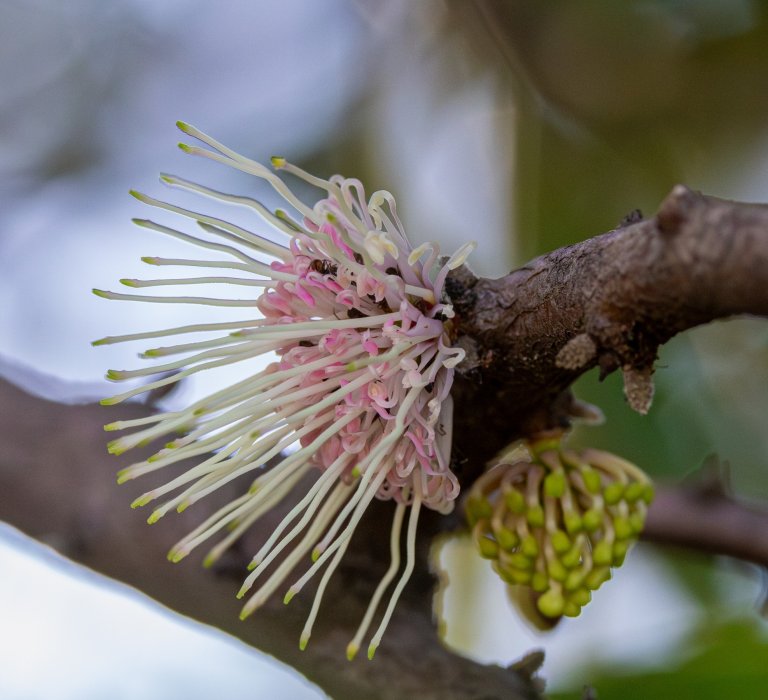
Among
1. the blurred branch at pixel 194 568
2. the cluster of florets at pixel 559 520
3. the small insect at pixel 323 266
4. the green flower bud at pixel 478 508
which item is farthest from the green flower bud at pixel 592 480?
the small insect at pixel 323 266

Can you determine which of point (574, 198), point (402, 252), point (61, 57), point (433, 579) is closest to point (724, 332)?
point (574, 198)

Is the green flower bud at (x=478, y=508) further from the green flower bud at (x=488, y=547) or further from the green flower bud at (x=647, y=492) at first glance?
the green flower bud at (x=647, y=492)

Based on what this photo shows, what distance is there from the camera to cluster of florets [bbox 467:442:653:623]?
2.62ft

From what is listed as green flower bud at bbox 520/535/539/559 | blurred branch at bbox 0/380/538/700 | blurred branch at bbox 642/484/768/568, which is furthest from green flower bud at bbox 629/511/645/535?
blurred branch at bbox 642/484/768/568

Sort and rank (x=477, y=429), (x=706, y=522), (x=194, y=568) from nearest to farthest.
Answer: (x=477, y=429) → (x=194, y=568) → (x=706, y=522)

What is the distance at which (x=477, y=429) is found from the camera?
2.73ft

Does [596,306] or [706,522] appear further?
[706,522]

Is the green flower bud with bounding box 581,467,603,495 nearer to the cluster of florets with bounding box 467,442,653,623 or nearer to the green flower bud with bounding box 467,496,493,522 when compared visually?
the cluster of florets with bounding box 467,442,653,623

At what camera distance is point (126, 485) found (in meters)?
1.00

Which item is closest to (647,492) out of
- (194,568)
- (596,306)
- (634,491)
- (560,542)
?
(634,491)

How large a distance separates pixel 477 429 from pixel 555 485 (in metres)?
0.10

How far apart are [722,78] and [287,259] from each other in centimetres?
126

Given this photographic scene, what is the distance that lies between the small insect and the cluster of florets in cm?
28

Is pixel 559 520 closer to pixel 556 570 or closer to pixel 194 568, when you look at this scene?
pixel 556 570
